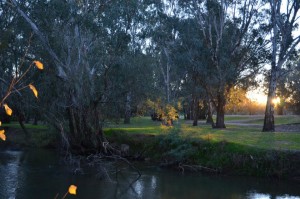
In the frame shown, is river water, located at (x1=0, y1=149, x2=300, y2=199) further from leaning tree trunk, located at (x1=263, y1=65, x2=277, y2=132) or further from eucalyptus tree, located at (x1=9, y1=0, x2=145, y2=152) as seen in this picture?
leaning tree trunk, located at (x1=263, y1=65, x2=277, y2=132)

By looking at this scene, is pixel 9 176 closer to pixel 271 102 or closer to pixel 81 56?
pixel 81 56

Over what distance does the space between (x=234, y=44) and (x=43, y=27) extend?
54.4ft

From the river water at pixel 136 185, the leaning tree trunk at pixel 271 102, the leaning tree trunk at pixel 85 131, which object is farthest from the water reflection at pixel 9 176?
the leaning tree trunk at pixel 271 102

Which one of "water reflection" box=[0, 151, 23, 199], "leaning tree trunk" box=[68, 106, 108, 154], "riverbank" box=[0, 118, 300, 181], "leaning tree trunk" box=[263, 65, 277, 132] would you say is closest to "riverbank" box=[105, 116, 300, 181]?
"riverbank" box=[0, 118, 300, 181]

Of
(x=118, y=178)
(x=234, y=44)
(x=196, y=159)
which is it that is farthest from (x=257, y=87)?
(x=118, y=178)

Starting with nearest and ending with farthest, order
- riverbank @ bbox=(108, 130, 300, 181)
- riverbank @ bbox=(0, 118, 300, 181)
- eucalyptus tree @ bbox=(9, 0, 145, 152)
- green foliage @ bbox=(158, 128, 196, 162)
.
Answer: riverbank @ bbox=(108, 130, 300, 181), riverbank @ bbox=(0, 118, 300, 181), green foliage @ bbox=(158, 128, 196, 162), eucalyptus tree @ bbox=(9, 0, 145, 152)

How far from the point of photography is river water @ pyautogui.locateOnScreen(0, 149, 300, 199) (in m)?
15.0

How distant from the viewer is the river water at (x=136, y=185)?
15039mm

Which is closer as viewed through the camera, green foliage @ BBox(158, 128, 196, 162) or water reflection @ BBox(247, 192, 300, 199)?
water reflection @ BBox(247, 192, 300, 199)

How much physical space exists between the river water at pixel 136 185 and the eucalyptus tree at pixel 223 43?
44.2 feet

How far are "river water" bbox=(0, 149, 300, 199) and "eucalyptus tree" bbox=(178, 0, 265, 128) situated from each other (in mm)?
13465

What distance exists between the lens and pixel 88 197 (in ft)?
47.2

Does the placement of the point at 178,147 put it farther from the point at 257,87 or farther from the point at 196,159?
the point at 257,87

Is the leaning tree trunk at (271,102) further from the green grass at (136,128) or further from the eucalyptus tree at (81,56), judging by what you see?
the eucalyptus tree at (81,56)
